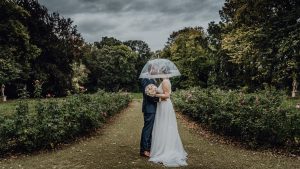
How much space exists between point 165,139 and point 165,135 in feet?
0.32

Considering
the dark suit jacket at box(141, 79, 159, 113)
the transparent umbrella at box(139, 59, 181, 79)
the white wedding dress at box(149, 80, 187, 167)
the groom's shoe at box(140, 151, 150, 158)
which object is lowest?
the groom's shoe at box(140, 151, 150, 158)

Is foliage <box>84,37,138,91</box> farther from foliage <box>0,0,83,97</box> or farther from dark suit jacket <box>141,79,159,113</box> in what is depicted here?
dark suit jacket <box>141,79,159,113</box>

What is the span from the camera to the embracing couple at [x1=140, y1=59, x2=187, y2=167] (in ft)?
29.2

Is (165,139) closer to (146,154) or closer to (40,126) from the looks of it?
(146,154)

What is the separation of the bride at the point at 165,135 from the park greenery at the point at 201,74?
2.06 meters

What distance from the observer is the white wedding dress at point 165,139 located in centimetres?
870

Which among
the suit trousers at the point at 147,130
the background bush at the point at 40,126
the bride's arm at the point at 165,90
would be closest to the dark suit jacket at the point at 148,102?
the suit trousers at the point at 147,130

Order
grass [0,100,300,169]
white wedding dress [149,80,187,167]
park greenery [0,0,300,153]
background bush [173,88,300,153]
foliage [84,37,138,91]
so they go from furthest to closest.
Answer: foliage [84,37,138,91]
park greenery [0,0,300,153]
background bush [173,88,300,153]
white wedding dress [149,80,187,167]
grass [0,100,300,169]

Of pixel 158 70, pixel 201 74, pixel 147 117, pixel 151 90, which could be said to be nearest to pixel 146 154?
pixel 147 117

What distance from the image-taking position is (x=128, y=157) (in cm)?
917

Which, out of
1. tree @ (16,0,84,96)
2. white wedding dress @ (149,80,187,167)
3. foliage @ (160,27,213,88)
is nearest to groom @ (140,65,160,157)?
white wedding dress @ (149,80,187,167)

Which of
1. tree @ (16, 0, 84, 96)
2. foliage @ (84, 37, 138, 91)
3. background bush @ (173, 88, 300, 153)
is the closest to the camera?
background bush @ (173, 88, 300, 153)

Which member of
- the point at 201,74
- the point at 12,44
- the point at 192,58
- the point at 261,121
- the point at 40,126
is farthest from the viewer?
the point at 201,74

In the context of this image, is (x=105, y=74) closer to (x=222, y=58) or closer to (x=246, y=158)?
(x=222, y=58)
